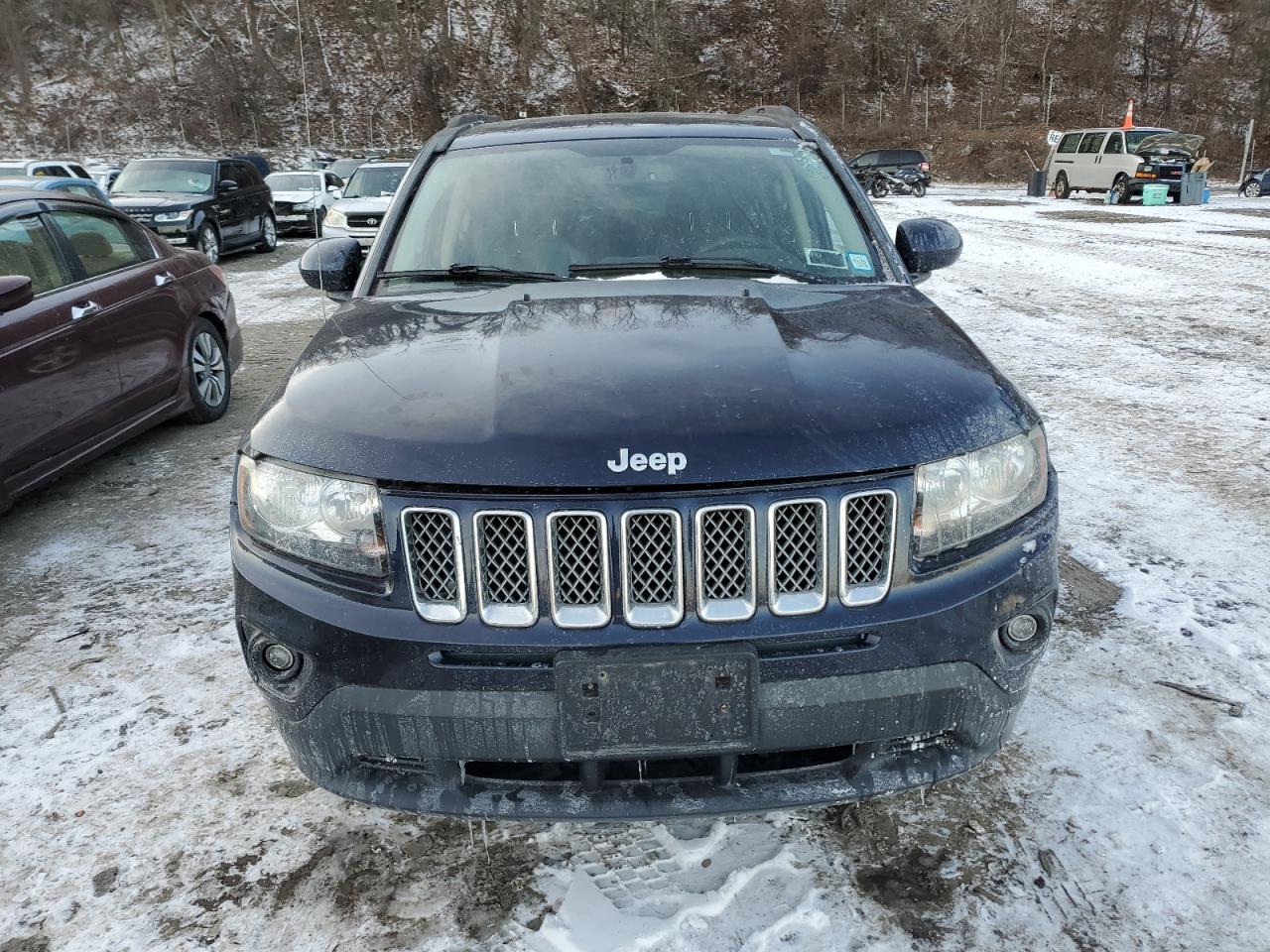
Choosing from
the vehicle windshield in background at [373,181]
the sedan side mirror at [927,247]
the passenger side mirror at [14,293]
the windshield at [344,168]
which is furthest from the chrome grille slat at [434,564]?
the windshield at [344,168]

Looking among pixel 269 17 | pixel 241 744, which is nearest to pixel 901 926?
pixel 241 744

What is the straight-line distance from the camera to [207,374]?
6.32 meters

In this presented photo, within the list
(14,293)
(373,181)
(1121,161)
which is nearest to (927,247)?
(14,293)

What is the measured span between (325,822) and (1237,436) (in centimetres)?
519

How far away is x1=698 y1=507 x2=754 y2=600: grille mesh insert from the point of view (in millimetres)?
1873

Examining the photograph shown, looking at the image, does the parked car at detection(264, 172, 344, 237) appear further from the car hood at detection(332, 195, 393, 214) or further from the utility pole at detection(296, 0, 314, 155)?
the utility pole at detection(296, 0, 314, 155)

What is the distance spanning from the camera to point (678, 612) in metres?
1.88

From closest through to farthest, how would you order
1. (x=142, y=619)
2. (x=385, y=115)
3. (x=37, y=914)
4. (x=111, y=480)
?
1. (x=37, y=914)
2. (x=142, y=619)
3. (x=111, y=480)
4. (x=385, y=115)

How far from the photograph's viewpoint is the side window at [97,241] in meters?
5.28

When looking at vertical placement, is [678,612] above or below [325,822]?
above

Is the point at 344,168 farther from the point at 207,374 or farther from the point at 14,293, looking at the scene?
the point at 14,293

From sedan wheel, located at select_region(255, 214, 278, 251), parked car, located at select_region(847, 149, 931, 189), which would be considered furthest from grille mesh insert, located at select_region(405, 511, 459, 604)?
parked car, located at select_region(847, 149, 931, 189)

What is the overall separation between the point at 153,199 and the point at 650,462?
15178 mm

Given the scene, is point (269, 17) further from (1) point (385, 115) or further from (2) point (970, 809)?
(2) point (970, 809)
